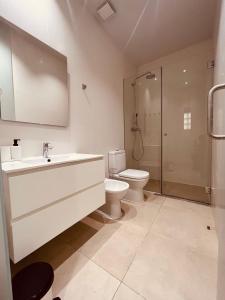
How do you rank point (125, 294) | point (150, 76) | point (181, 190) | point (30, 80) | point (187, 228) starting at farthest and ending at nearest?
point (150, 76) → point (181, 190) → point (187, 228) → point (30, 80) → point (125, 294)

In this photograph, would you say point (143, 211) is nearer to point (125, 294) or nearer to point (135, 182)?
point (135, 182)

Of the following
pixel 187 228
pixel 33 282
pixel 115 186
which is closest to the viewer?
pixel 33 282

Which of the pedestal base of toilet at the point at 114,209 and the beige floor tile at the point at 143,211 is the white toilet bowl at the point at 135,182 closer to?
the beige floor tile at the point at 143,211

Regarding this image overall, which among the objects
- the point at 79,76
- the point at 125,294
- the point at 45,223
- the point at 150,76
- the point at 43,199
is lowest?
the point at 125,294

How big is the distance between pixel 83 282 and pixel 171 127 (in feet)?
8.25

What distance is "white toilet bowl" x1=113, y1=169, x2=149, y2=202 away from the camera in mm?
2000

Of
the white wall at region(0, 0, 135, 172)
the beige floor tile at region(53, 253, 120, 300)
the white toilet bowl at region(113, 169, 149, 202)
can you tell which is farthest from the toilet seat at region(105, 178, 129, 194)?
the beige floor tile at region(53, 253, 120, 300)

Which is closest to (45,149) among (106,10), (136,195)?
(136,195)

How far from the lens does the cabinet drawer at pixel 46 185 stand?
0.80 meters

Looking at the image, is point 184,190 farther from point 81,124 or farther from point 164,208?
point 81,124

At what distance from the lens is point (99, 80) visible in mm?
2064

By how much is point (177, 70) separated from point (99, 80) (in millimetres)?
1413

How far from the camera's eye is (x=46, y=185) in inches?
37.6

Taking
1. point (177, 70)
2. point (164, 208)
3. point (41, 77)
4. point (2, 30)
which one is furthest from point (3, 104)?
point (177, 70)
